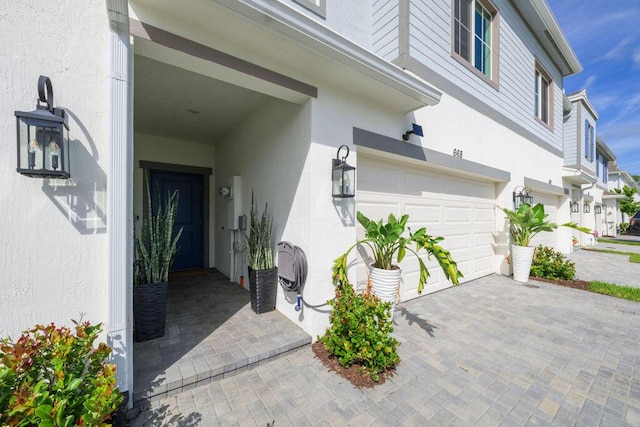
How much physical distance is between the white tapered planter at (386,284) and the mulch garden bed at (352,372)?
Answer: 83 centimetres

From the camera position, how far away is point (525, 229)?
535 cm

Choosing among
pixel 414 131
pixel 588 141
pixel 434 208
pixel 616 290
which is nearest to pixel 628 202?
pixel 588 141

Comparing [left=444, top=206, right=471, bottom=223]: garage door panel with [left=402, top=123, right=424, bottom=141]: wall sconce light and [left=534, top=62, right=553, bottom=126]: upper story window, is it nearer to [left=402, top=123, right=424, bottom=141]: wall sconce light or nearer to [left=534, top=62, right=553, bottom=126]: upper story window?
[left=402, top=123, right=424, bottom=141]: wall sconce light

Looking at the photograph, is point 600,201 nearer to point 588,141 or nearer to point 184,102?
point 588,141

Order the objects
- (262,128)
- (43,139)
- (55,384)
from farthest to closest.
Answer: (262,128), (43,139), (55,384)

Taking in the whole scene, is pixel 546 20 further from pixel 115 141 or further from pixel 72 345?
pixel 72 345

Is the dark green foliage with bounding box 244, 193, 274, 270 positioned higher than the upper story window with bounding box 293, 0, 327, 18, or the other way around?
the upper story window with bounding box 293, 0, 327, 18

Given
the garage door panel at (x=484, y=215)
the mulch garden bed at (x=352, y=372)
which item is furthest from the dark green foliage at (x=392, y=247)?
the garage door panel at (x=484, y=215)

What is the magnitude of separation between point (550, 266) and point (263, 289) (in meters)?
6.38

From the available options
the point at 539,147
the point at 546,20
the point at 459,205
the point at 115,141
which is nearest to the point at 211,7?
the point at 115,141

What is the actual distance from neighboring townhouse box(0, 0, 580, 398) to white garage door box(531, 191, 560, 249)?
Result: 127 centimetres

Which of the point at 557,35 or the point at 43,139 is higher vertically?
the point at 557,35

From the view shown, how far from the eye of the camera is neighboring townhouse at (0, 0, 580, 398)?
166 cm

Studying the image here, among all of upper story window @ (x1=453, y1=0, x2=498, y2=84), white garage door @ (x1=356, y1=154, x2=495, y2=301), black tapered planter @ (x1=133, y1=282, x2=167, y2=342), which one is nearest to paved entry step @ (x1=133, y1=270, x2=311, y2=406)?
black tapered planter @ (x1=133, y1=282, x2=167, y2=342)
